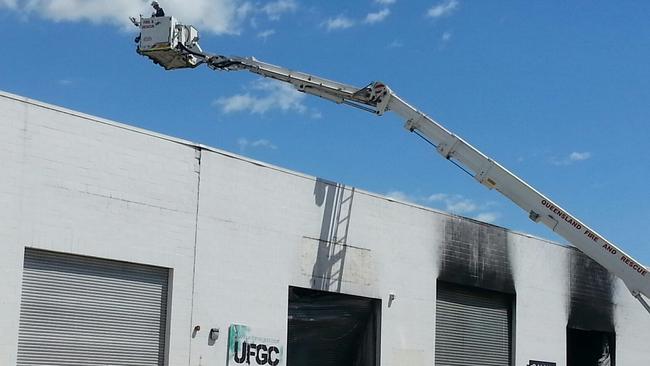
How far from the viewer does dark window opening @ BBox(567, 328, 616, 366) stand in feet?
131

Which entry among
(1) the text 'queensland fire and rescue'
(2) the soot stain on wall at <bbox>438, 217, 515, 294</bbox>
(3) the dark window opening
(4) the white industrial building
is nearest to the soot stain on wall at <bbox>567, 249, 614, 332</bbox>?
(3) the dark window opening

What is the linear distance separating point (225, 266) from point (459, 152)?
8.35 m

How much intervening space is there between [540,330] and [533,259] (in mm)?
2485

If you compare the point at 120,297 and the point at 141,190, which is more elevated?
the point at 141,190

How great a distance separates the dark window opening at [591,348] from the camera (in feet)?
131

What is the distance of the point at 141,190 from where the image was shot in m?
23.5

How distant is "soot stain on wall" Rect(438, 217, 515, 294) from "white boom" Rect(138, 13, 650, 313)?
10.0 feet

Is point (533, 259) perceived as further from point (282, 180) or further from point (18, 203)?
point (18, 203)

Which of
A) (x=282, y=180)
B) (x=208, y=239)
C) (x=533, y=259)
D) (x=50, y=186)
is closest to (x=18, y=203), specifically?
(x=50, y=186)

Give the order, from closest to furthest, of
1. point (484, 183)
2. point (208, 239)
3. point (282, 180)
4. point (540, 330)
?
point (208, 239) < point (282, 180) < point (484, 183) < point (540, 330)

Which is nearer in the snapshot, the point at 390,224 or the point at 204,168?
the point at 204,168

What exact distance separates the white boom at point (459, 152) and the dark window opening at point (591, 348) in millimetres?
9834

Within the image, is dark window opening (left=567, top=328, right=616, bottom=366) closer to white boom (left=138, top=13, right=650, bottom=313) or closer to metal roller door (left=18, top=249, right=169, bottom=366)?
white boom (left=138, top=13, right=650, bottom=313)

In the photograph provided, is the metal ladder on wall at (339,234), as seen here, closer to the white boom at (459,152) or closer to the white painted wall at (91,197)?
the white boom at (459,152)
